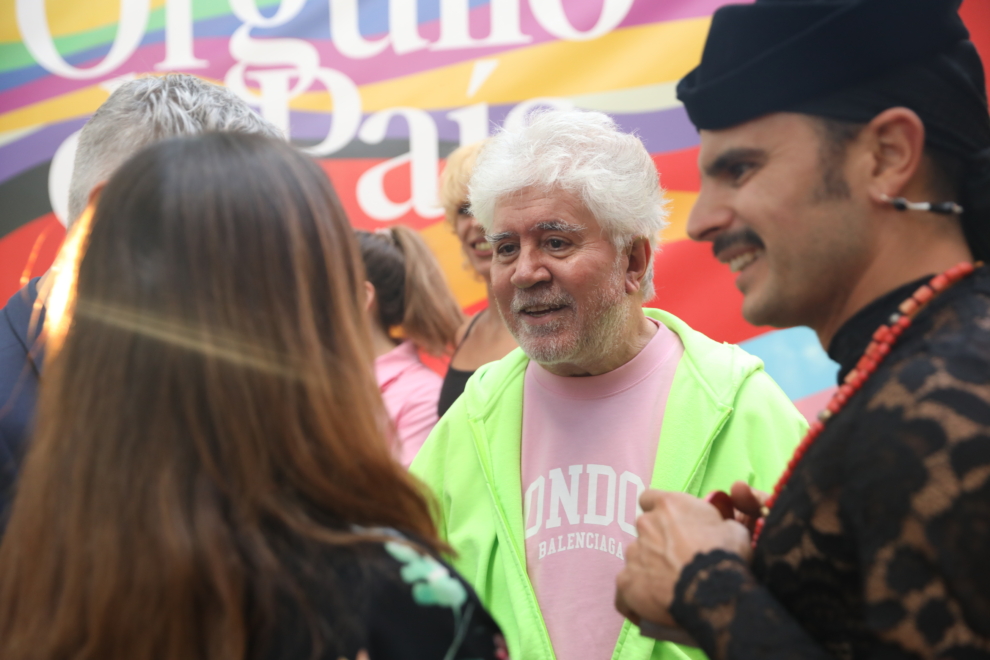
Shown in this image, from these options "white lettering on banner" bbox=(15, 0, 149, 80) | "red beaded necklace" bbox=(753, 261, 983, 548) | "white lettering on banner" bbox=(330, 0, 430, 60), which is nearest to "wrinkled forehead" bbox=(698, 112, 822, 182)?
"red beaded necklace" bbox=(753, 261, 983, 548)

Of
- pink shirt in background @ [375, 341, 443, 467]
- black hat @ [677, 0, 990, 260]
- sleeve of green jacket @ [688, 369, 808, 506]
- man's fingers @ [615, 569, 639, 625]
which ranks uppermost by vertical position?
black hat @ [677, 0, 990, 260]

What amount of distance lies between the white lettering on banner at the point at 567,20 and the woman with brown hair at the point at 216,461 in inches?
98.0

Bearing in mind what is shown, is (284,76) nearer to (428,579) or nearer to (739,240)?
(739,240)

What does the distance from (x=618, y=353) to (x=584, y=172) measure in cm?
47

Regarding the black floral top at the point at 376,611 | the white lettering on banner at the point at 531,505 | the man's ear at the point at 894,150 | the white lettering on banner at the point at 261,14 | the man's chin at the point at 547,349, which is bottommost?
the white lettering on banner at the point at 531,505

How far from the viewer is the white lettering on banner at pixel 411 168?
3.52 m

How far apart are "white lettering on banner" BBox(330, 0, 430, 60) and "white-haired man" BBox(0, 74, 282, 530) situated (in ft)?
5.19

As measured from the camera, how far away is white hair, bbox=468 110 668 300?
220cm

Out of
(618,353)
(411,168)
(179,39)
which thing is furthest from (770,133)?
(179,39)

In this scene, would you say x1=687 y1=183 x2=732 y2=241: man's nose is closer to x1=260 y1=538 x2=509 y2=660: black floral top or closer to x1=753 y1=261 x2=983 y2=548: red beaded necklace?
x1=753 y1=261 x2=983 y2=548: red beaded necklace

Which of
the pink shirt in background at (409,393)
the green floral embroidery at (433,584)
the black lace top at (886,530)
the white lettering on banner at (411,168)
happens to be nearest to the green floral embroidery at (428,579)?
the green floral embroidery at (433,584)

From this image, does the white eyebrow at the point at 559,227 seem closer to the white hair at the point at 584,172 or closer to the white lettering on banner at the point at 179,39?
the white hair at the point at 584,172

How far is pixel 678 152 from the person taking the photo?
11.0 feet

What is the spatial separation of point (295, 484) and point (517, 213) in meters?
1.31
